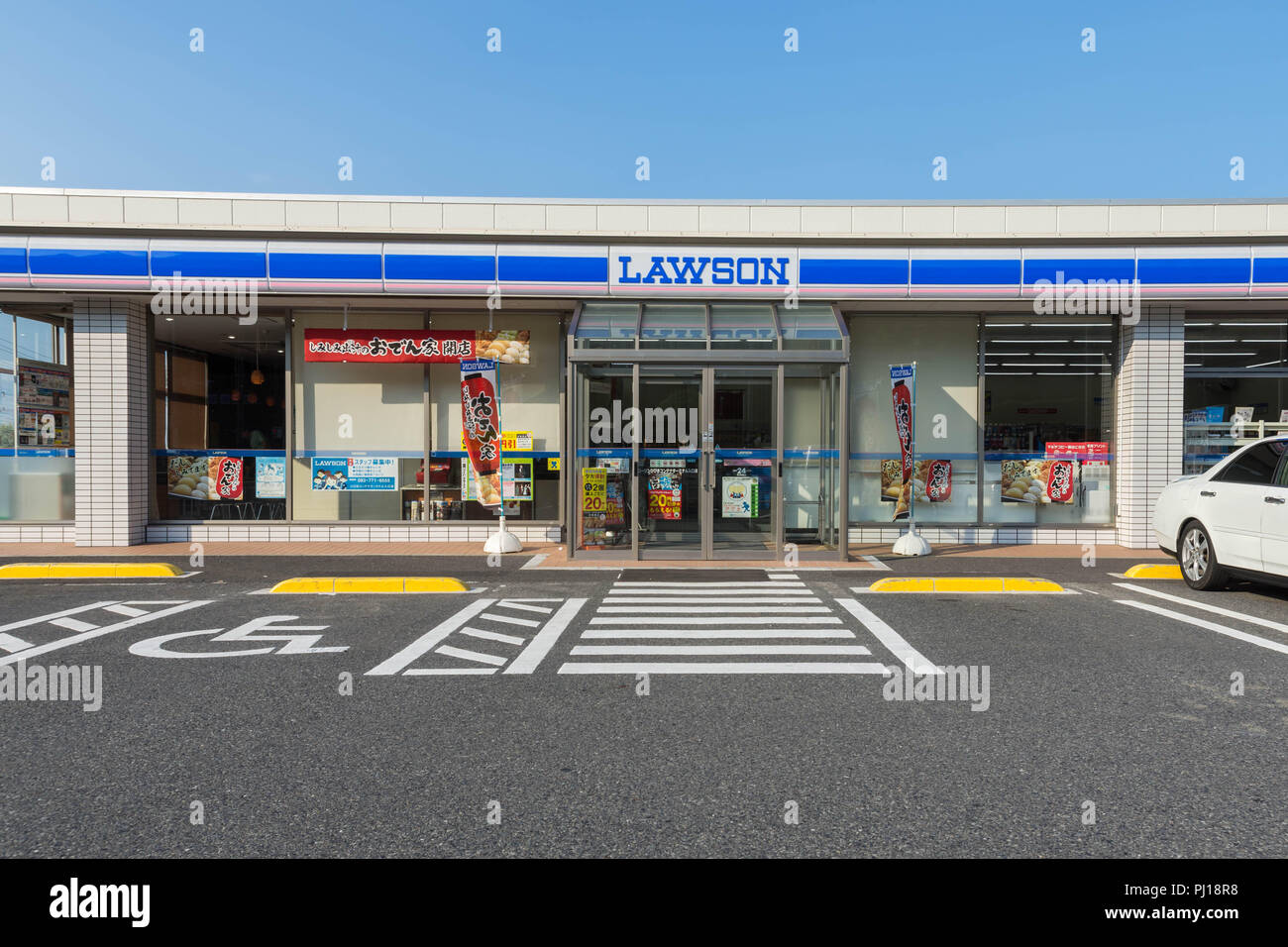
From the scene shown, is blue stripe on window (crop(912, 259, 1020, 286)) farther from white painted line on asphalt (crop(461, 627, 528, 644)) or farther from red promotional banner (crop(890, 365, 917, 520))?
white painted line on asphalt (crop(461, 627, 528, 644))

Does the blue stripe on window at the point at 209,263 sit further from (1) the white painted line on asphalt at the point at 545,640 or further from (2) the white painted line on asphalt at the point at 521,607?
(1) the white painted line on asphalt at the point at 545,640

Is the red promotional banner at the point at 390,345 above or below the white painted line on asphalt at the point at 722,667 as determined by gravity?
above

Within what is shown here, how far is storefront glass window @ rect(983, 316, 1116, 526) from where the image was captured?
1334 centimetres

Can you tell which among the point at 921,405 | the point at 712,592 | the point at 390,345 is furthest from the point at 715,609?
the point at 390,345

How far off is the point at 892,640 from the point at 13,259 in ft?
43.2

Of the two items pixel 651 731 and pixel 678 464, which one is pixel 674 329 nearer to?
pixel 678 464

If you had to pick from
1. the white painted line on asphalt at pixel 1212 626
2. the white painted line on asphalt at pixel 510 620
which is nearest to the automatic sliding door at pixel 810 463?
the white painted line on asphalt at pixel 1212 626

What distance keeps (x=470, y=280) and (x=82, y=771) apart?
9.41 m

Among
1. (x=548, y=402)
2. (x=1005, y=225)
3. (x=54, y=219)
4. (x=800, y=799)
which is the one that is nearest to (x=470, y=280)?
(x=548, y=402)

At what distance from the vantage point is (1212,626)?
7.20 metres

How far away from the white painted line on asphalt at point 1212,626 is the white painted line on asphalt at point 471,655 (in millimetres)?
6002

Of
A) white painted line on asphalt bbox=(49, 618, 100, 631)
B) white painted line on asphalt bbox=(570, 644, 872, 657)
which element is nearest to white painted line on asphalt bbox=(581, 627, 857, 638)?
white painted line on asphalt bbox=(570, 644, 872, 657)

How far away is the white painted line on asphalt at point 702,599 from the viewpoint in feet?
28.0
